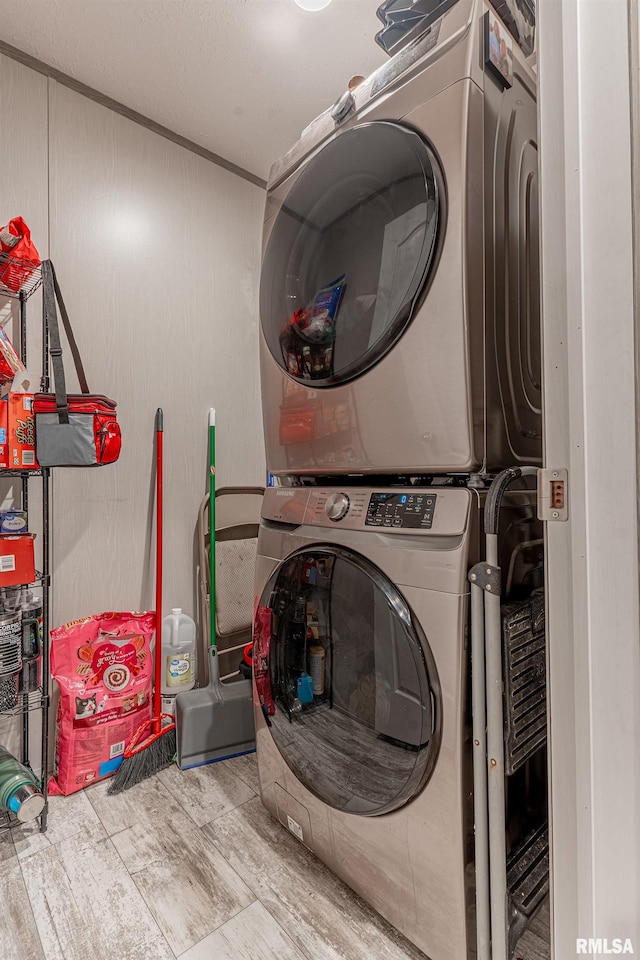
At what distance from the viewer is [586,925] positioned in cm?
68

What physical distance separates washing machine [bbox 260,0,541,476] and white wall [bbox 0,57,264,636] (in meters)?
1.04

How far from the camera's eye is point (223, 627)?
218 centimetres

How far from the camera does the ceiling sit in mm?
1618

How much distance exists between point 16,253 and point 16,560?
95cm

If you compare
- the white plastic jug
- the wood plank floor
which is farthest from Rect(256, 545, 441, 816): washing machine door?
the white plastic jug

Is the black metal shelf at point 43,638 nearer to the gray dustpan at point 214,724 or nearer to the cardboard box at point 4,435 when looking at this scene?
the cardboard box at point 4,435

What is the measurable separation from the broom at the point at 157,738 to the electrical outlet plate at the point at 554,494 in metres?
1.66

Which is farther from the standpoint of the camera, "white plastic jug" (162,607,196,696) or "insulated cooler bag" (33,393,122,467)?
"white plastic jug" (162,607,196,696)

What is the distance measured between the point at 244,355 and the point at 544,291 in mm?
1933

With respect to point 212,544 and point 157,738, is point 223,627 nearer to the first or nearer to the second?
point 212,544

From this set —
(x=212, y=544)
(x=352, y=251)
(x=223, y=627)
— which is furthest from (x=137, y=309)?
(x=223, y=627)

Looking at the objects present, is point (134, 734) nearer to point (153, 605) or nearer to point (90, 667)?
point (90, 667)

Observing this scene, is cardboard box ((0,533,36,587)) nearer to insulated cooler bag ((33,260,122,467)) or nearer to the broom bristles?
insulated cooler bag ((33,260,122,467))

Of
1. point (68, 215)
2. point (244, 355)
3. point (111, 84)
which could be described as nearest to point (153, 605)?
point (244, 355)
